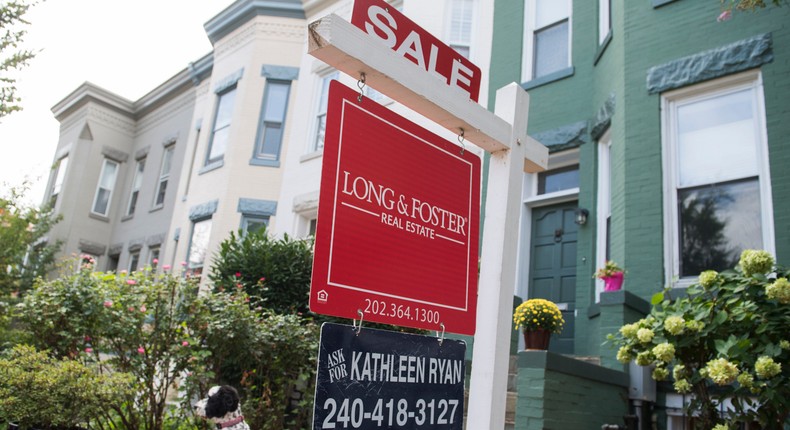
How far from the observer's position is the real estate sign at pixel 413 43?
2.54 metres

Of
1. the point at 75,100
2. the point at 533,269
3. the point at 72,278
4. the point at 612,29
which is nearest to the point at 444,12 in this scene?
the point at 612,29

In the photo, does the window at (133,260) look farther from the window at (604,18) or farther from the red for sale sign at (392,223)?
the red for sale sign at (392,223)

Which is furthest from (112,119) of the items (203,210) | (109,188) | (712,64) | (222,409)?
(712,64)

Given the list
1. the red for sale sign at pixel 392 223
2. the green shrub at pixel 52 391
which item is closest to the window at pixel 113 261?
the green shrub at pixel 52 391

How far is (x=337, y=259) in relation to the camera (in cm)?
219

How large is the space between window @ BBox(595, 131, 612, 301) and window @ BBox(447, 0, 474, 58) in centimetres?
372

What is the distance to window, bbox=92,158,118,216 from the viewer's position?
19500 mm

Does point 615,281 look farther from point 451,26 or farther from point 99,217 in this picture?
point 99,217

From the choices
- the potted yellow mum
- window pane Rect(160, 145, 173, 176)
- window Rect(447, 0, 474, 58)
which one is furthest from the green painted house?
window pane Rect(160, 145, 173, 176)

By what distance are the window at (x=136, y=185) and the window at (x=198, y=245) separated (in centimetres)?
539

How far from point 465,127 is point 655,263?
491 centimetres

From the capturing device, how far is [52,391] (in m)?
5.96

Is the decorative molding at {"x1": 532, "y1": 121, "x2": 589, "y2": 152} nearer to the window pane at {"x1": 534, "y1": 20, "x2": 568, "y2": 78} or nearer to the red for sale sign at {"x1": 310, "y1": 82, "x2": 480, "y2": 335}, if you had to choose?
the window pane at {"x1": 534, "y1": 20, "x2": 568, "y2": 78}

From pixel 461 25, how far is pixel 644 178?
5.69 metres
